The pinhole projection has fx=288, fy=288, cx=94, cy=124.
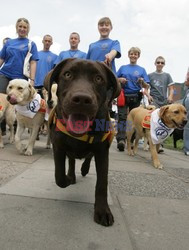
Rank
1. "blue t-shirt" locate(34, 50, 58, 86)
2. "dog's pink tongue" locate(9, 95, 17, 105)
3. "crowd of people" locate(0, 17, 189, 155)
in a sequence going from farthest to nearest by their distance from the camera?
1. "blue t-shirt" locate(34, 50, 58, 86)
2. "crowd of people" locate(0, 17, 189, 155)
3. "dog's pink tongue" locate(9, 95, 17, 105)

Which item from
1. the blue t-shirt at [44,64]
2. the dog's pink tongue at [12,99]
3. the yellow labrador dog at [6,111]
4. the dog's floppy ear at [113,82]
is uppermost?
the blue t-shirt at [44,64]

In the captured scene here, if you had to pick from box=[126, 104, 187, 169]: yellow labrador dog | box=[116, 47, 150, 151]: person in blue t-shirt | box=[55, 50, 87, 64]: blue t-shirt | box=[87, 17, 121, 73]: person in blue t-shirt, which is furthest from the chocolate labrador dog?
box=[116, 47, 150, 151]: person in blue t-shirt

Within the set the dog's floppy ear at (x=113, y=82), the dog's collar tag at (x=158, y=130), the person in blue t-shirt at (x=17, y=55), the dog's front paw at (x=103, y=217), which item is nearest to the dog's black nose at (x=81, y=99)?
the dog's floppy ear at (x=113, y=82)

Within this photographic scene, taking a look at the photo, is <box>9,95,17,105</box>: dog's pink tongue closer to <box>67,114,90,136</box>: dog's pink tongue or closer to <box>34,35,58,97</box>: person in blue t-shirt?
<box>34,35,58,97</box>: person in blue t-shirt

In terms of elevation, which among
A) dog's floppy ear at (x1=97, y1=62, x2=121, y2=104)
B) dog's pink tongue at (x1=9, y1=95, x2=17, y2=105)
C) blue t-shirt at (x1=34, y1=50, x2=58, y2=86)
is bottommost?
dog's pink tongue at (x1=9, y1=95, x2=17, y2=105)

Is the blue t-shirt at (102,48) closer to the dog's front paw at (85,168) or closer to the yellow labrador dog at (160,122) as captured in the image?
the yellow labrador dog at (160,122)

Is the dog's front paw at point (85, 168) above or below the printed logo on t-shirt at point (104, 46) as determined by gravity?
below

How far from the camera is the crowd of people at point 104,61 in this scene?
5.21 metres

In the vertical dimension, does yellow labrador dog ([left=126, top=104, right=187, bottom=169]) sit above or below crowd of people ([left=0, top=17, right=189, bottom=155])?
below

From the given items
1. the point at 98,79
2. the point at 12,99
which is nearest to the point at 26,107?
the point at 12,99

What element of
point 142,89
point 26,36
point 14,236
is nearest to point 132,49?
point 142,89

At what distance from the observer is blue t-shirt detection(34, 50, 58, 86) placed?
23.8 feet

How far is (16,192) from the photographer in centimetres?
252

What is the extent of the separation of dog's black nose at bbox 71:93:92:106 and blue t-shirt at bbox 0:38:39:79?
13.1 ft
